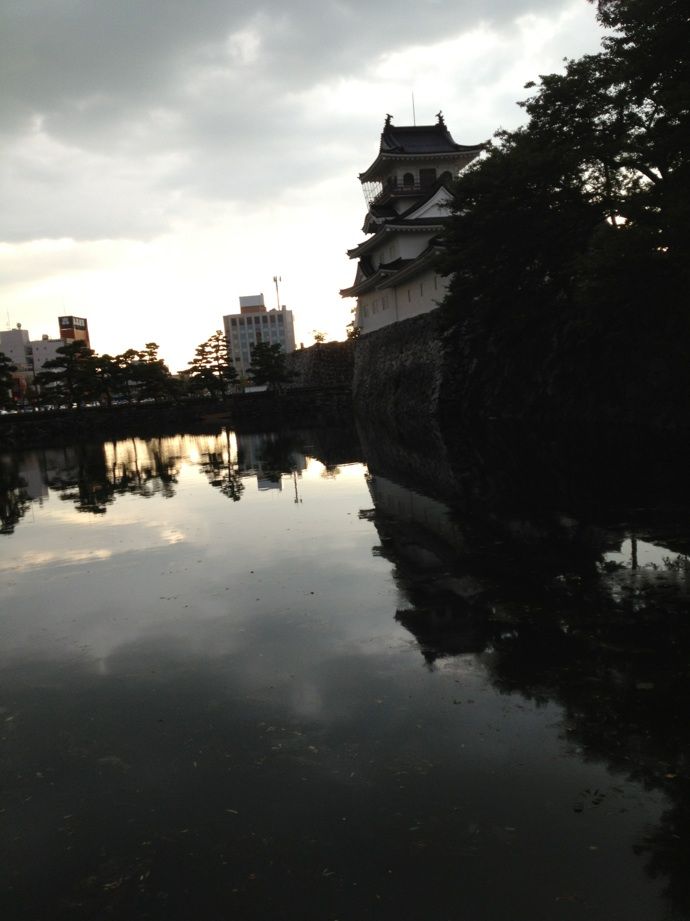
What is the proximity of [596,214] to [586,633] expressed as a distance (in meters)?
17.1

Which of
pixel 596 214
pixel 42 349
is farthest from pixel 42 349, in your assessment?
pixel 596 214

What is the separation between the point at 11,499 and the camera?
64.2ft

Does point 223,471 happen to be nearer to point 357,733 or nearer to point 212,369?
point 357,733

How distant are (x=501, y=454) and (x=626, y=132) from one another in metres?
9.42

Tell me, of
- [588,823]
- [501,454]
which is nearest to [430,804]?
[588,823]

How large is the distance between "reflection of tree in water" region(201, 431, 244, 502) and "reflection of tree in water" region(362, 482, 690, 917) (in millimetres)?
7973

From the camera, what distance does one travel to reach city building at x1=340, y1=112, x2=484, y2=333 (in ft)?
125

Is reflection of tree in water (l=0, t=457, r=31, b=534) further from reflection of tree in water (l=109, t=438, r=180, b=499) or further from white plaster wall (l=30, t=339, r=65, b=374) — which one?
white plaster wall (l=30, t=339, r=65, b=374)

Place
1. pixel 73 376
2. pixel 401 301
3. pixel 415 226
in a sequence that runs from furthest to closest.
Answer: pixel 73 376, pixel 401 301, pixel 415 226

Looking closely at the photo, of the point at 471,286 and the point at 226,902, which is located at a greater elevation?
the point at 471,286

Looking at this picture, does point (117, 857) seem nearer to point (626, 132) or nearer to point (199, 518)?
point (199, 518)

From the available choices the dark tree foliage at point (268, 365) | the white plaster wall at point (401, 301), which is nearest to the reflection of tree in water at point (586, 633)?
the white plaster wall at point (401, 301)

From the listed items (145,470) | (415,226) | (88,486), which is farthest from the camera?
(415,226)

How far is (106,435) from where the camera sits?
51.9 metres
